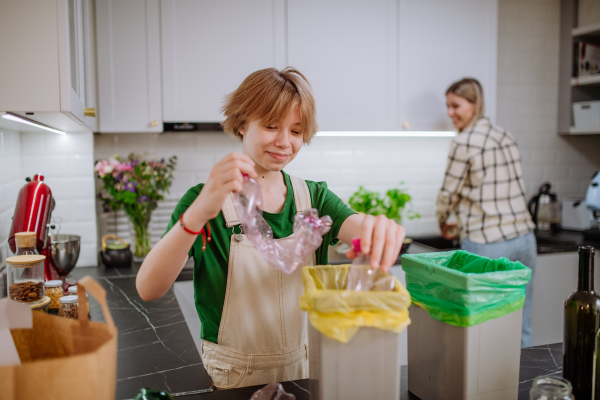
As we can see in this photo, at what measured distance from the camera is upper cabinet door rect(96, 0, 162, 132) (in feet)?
7.25

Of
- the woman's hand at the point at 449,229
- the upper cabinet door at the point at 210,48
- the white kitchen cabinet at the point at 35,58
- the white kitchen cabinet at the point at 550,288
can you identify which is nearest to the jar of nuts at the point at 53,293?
the white kitchen cabinet at the point at 35,58

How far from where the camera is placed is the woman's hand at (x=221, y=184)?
85 cm

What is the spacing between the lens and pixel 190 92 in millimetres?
2301

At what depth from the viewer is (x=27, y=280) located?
133 centimetres

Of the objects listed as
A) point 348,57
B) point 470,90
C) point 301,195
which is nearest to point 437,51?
point 470,90

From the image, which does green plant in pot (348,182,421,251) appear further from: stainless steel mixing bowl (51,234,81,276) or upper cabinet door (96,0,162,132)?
stainless steel mixing bowl (51,234,81,276)

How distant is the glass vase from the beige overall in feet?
4.48

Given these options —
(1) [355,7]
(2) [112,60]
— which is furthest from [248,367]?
(1) [355,7]

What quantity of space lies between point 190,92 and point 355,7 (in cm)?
96

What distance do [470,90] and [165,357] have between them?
79.2 inches

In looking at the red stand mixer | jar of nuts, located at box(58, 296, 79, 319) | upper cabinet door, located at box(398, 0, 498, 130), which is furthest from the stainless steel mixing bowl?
upper cabinet door, located at box(398, 0, 498, 130)

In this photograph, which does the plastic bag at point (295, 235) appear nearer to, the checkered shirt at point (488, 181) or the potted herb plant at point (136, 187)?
the potted herb plant at point (136, 187)

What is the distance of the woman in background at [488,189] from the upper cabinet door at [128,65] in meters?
1.50

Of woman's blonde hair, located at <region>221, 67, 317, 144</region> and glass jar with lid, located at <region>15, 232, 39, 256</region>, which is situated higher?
woman's blonde hair, located at <region>221, 67, 317, 144</region>
